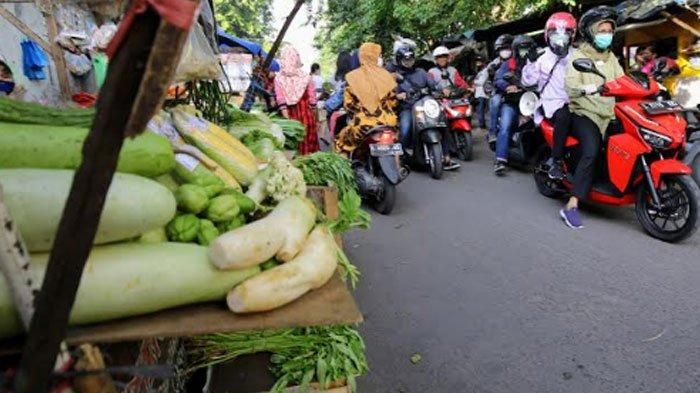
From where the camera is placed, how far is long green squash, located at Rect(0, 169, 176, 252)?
3.61 feet

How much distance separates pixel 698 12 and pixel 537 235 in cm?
598

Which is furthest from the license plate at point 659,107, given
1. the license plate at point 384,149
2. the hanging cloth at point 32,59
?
the hanging cloth at point 32,59

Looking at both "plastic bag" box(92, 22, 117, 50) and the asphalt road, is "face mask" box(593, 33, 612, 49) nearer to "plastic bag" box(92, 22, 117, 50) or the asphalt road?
the asphalt road

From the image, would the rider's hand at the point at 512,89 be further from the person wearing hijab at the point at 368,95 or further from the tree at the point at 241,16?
the tree at the point at 241,16

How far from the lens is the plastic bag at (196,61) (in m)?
2.41

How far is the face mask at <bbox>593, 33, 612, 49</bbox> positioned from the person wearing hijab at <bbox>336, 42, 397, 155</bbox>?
209 cm

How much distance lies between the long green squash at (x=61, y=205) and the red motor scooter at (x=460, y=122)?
266 inches

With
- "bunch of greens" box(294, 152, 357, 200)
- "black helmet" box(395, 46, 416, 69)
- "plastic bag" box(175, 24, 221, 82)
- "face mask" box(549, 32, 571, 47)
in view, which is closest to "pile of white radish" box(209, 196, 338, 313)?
"plastic bag" box(175, 24, 221, 82)

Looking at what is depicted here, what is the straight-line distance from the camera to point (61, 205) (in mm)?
1131

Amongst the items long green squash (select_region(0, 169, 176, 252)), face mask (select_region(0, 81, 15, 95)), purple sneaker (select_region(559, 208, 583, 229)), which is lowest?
purple sneaker (select_region(559, 208, 583, 229))

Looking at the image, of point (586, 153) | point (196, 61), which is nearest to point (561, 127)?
point (586, 153)

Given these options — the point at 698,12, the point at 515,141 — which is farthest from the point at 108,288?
the point at 698,12

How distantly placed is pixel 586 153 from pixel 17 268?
473 centimetres

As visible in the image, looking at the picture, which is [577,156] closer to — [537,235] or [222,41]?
[537,235]
